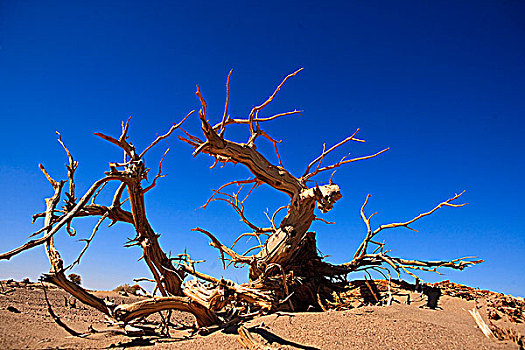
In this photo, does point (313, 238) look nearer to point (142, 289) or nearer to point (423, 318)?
point (423, 318)

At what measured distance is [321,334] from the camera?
12.2 ft

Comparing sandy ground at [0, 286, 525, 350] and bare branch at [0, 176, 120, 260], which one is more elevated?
bare branch at [0, 176, 120, 260]

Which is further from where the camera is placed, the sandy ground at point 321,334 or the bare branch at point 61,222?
the sandy ground at point 321,334

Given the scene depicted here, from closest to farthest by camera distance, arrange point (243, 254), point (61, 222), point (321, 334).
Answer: point (61, 222), point (321, 334), point (243, 254)

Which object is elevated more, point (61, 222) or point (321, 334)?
point (61, 222)

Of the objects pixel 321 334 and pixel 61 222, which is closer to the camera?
pixel 61 222

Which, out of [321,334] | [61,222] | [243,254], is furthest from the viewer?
[243,254]

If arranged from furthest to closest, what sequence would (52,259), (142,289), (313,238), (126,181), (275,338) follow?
(313,238) → (142,289) → (126,181) → (52,259) → (275,338)

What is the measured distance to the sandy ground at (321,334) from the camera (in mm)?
3508

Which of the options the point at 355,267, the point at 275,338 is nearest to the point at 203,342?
the point at 275,338

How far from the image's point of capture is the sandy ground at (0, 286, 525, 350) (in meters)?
3.51

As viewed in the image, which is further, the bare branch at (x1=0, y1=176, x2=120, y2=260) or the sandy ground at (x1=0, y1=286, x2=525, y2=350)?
the sandy ground at (x1=0, y1=286, x2=525, y2=350)

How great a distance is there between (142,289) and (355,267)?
12.9 feet

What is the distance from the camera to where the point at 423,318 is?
4.57 meters
